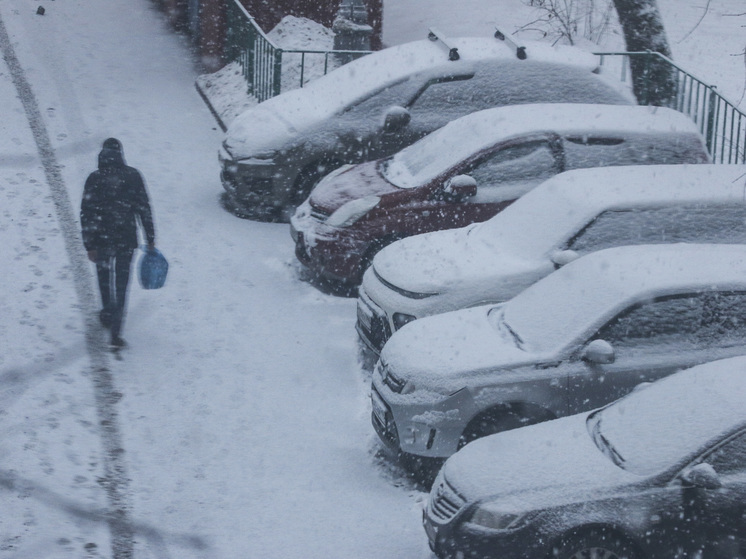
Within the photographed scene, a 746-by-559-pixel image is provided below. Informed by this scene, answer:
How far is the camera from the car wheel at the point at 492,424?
7168mm

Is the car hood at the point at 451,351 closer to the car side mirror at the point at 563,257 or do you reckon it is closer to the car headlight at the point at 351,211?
the car side mirror at the point at 563,257

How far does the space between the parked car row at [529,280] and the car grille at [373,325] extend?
2cm

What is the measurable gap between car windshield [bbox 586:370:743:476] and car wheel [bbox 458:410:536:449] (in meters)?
0.64

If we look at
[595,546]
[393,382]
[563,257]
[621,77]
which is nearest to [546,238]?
[563,257]

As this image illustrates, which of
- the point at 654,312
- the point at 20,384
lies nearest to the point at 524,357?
the point at 654,312

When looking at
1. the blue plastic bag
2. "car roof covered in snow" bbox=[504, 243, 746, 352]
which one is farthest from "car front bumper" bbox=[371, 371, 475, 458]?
the blue plastic bag

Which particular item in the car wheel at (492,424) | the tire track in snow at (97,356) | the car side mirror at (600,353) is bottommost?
the tire track in snow at (97,356)

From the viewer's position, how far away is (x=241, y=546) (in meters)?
6.58

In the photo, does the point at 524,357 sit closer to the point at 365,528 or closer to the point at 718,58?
the point at 365,528

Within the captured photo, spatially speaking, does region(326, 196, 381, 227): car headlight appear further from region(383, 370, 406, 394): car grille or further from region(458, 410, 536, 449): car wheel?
region(458, 410, 536, 449): car wheel

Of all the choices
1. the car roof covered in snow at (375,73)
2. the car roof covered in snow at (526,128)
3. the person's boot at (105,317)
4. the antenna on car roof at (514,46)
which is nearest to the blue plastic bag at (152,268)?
the person's boot at (105,317)

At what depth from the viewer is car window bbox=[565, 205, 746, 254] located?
8711mm

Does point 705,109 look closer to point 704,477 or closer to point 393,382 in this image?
point 393,382

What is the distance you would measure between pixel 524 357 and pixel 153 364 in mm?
3248
